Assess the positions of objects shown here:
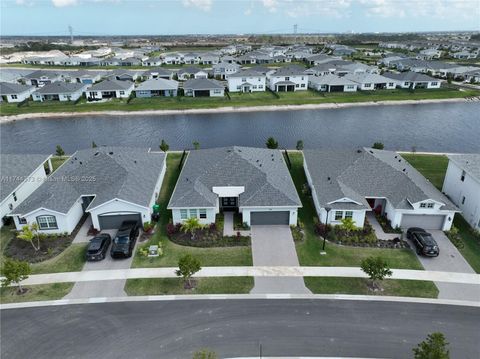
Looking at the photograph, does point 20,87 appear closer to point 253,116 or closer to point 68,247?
point 253,116

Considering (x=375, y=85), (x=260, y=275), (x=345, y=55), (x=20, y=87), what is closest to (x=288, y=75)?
(x=375, y=85)

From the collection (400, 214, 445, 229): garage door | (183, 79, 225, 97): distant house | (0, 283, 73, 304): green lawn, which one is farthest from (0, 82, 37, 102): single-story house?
(400, 214, 445, 229): garage door

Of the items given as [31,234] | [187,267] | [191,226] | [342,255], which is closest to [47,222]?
[31,234]

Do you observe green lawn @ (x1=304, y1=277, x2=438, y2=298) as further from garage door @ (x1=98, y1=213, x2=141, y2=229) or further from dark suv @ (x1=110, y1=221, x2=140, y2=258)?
garage door @ (x1=98, y1=213, x2=141, y2=229)

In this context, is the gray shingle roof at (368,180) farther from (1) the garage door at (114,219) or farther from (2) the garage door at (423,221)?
(1) the garage door at (114,219)

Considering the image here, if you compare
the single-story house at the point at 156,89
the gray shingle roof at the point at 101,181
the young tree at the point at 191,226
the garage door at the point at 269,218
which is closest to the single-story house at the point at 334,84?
the single-story house at the point at 156,89

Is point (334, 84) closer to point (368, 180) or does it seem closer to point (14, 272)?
point (368, 180)
